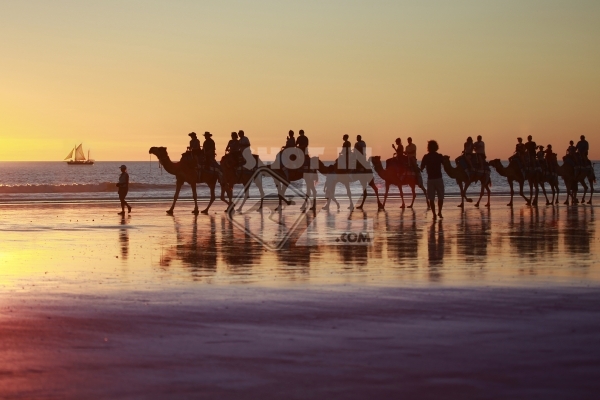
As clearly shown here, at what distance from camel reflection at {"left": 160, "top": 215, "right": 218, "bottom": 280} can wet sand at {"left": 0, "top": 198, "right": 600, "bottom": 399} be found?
6 cm

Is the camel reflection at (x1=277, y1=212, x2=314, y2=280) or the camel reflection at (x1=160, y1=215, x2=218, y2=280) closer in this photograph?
the camel reflection at (x1=277, y1=212, x2=314, y2=280)

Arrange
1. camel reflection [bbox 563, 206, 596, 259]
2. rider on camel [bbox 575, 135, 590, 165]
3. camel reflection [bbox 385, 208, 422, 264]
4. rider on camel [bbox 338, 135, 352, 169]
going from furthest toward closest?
rider on camel [bbox 575, 135, 590, 165] → rider on camel [bbox 338, 135, 352, 169] → camel reflection [bbox 563, 206, 596, 259] → camel reflection [bbox 385, 208, 422, 264]

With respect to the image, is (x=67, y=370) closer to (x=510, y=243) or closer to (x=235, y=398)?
(x=235, y=398)

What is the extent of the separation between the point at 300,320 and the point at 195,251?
27.2ft

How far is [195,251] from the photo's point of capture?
58.0ft

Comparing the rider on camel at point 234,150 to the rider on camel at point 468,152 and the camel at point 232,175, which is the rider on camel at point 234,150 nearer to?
the camel at point 232,175

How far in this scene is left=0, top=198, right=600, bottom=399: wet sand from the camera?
7.00m

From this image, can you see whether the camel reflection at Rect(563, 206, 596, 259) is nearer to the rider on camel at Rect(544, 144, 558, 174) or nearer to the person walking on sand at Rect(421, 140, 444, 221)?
the person walking on sand at Rect(421, 140, 444, 221)

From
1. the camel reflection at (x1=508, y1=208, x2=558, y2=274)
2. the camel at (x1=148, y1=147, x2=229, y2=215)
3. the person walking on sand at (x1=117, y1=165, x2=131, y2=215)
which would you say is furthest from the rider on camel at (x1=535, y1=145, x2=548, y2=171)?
the person walking on sand at (x1=117, y1=165, x2=131, y2=215)

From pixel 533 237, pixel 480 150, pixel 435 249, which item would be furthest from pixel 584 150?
pixel 435 249

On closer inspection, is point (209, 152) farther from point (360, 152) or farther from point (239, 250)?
point (239, 250)

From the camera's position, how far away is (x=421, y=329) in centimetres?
904

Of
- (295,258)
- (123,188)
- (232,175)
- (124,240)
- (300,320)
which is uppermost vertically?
(232,175)

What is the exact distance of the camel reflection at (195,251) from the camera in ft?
48.2
